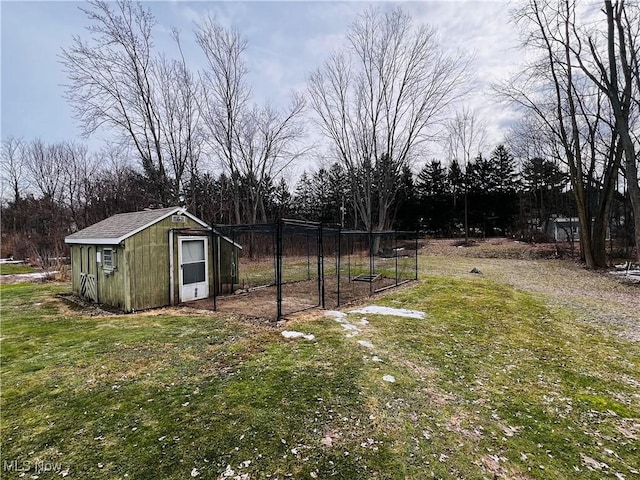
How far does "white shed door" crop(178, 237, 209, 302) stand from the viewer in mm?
7898

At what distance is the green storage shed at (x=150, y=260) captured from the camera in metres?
7.04

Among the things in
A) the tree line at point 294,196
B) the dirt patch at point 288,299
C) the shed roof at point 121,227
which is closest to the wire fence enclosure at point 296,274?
the dirt patch at point 288,299

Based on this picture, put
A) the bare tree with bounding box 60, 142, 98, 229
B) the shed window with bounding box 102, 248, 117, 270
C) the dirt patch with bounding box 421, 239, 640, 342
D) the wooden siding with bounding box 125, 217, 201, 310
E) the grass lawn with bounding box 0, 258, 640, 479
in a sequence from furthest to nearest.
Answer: the bare tree with bounding box 60, 142, 98, 229, the shed window with bounding box 102, 248, 117, 270, the wooden siding with bounding box 125, 217, 201, 310, the dirt patch with bounding box 421, 239, 640, 342, the grass lawn with bounding box 0, 258, 640, 479

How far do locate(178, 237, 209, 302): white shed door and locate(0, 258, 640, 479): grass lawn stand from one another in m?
2.03

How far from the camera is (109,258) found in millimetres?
7406

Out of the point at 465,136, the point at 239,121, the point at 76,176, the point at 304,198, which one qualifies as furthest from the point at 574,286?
the point at 76,176

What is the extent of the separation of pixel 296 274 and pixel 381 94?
11543mm

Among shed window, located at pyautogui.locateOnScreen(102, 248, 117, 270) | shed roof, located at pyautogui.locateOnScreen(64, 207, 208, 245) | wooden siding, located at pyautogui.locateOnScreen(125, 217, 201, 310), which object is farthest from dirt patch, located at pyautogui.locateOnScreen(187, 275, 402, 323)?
shed roof, located at pyautogui.locateOnScreen(64, 207, 208, 245)

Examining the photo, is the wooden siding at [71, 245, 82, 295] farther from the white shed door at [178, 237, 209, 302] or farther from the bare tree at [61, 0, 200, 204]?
the bare tree at [61, 0, 200, 204]

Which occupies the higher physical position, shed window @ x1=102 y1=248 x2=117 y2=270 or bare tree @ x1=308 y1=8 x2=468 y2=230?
bare tree @ x1=308 y1=8 x2=468 y2=230

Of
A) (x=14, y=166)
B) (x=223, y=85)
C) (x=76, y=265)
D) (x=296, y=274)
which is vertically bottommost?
(x=296, y=274)

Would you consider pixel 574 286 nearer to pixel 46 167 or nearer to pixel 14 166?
pixel 46 167

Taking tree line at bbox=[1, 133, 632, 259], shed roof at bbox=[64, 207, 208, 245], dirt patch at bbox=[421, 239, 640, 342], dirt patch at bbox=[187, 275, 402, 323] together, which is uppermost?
tree line at bbox=[1, 133, 632, 259]

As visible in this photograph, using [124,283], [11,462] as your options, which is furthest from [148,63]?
[11,462]
